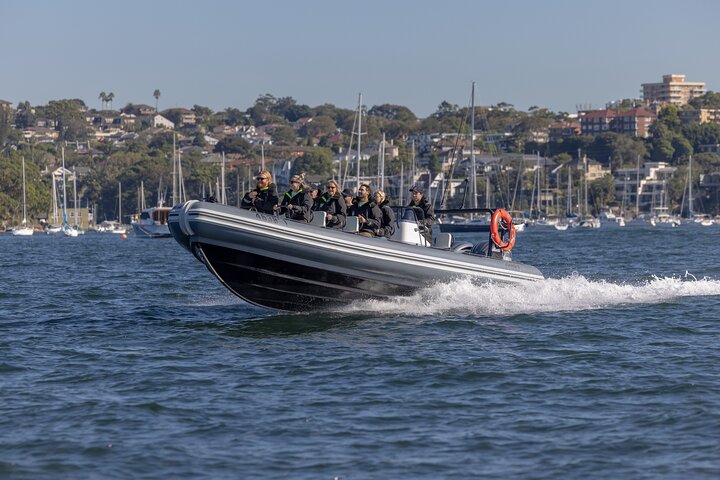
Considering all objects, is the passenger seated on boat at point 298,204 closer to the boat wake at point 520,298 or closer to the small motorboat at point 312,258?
the small motorboat at point 312,258

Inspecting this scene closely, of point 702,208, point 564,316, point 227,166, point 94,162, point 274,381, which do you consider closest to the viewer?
point 274,381

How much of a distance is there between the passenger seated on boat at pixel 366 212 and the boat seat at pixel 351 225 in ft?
0.39

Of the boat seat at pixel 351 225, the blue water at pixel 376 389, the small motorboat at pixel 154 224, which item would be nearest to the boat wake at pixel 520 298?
the blue water at pixel 376 389

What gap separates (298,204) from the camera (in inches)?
651

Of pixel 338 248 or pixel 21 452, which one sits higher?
pixel 338 248

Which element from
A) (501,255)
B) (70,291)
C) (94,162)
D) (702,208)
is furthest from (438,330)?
(94,162)

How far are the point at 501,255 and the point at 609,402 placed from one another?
24.8 ft

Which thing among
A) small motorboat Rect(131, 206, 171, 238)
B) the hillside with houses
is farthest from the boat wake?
the hillside with houses

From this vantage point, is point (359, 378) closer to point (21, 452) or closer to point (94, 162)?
point (21, 452)

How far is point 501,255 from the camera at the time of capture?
739 inches

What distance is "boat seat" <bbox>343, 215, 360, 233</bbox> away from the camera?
660 inches

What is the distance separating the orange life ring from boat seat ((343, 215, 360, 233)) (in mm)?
2564

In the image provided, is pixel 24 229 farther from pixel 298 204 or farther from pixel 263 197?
pixel 298 204

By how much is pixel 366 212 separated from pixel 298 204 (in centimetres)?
115
